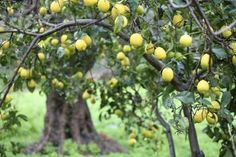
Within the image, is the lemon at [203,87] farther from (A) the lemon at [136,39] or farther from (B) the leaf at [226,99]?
Result: (A) the lemon at [136,39]

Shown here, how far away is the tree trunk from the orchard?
2.16 meters

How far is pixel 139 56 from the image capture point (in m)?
2.83

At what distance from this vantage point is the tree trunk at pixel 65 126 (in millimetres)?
6227

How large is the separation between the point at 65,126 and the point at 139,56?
371 cm

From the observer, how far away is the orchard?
166cm

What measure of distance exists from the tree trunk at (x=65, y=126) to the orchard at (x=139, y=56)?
2157 mm

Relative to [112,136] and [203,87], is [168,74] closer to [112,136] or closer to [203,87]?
[203,87]

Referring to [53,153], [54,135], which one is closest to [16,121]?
[53,153]

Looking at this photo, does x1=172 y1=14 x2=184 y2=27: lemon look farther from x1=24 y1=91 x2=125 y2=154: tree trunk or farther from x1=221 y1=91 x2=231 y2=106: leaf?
x1=24 y1=91 x2=125 y2=154: tree trunk

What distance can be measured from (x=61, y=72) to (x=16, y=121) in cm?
99

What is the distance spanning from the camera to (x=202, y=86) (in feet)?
5.35

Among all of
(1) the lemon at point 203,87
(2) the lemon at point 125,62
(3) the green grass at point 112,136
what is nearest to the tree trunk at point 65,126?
(3) the green grass at point 112,136

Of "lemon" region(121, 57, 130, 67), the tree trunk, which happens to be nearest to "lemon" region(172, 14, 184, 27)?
"lemon" region(121, 57, 130, 67)

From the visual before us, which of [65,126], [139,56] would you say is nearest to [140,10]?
[139,56]
